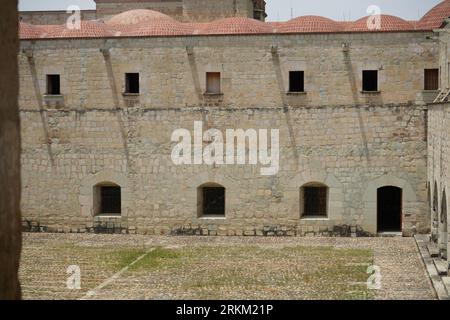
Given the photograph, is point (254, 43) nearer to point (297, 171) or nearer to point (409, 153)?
point (297, 171)

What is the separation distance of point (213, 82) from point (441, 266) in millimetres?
7948

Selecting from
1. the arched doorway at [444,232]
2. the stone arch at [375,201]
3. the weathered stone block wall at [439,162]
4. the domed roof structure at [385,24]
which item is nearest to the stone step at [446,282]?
the weathered stone block wall at [439,162]

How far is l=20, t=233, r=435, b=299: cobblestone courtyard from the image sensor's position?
11938 mm

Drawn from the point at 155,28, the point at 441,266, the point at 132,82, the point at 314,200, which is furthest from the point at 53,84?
the point at 441,266

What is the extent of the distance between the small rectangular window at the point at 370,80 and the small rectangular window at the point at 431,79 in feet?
4.11

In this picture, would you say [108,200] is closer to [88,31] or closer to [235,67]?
[88,31]

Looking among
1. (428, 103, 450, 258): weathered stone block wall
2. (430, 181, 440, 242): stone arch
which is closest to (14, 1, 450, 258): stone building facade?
(428, 103, 450, 258): weathered stone block wall

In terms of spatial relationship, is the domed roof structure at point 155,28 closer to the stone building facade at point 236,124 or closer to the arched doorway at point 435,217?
the stone building facade at point 236,124

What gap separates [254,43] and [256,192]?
154 inches

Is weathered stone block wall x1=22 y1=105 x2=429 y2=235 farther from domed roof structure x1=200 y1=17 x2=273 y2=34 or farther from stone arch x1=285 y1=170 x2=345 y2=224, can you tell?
domed roof structure x1=200 y1=17 x2=273 y2=34

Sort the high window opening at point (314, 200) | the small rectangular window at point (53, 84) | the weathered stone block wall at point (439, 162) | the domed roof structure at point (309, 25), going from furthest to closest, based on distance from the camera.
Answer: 1. the domed roof structure at point (309, 25)
2. the small rectangular window at point (53, 84)
3. the high window opening at point (314, 200)
4. the weathered stone block wall at point (439, 162)

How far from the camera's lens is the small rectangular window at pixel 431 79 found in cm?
1767

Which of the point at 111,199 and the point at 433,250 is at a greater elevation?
the point at 111,199

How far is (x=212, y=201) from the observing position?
18891 mm
